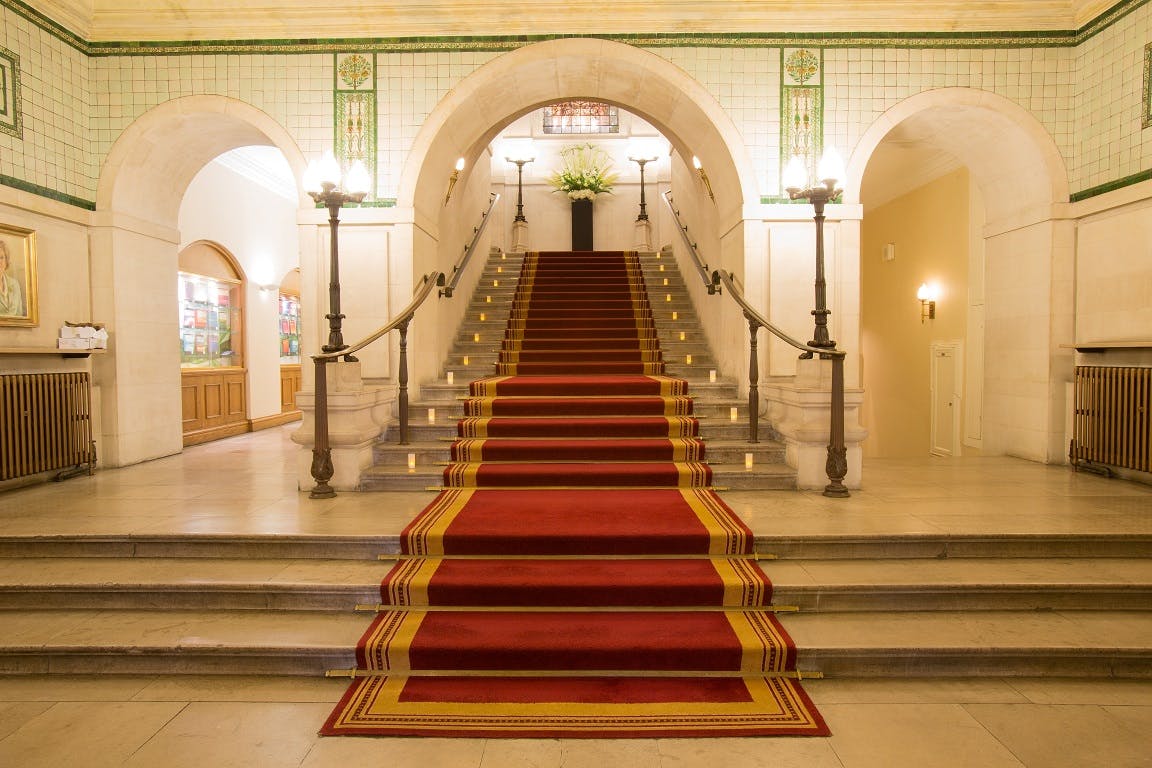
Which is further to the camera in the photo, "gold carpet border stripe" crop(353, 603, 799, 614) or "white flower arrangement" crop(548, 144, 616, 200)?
"white flower arrangement" crop(548, 144, 616, 200)

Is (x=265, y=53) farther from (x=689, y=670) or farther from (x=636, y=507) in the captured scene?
(x=689, y=670)

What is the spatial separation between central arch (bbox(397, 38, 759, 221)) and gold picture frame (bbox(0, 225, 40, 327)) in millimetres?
3195

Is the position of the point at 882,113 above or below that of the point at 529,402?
above

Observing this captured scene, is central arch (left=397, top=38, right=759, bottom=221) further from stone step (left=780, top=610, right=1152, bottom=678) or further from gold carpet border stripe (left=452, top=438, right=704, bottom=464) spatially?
stone step (left=780, top=610, right=1152, bottom=678)

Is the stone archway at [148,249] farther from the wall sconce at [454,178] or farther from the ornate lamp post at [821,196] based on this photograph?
the ornate lamp post at [821,196]

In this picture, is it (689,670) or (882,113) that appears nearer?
(689,670)

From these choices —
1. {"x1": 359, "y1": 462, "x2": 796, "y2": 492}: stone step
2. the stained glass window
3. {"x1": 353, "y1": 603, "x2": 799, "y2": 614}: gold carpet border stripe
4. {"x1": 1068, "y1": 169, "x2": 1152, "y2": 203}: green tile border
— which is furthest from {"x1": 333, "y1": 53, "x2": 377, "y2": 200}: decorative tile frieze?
the stained glass window

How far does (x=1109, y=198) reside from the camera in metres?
5.71

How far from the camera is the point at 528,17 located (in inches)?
246

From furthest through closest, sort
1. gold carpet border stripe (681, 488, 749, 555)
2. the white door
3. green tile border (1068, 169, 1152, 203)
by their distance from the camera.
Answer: the white door → green tile border (1068, 169, 1152, 203) → gold carpet border stripe (681, 488, 749, 555)

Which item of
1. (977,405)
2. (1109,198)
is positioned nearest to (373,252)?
(1109,198)

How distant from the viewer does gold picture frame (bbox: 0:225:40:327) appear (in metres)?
5.36

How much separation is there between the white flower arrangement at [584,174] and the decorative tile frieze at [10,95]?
9.54 meters

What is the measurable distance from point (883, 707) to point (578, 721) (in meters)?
1.36
